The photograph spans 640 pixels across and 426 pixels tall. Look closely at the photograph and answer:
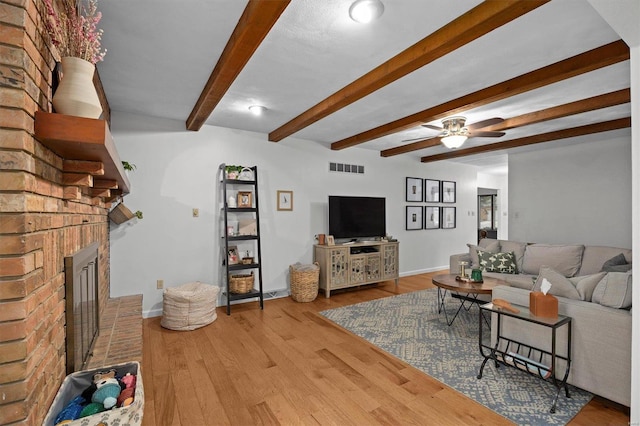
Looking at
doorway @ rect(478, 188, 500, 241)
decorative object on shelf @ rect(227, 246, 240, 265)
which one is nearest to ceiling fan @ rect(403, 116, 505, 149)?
decorative object on shelf @ rect(227, 246, 240, 265)

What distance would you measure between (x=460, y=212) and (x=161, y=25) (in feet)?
22.4

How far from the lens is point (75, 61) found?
1243 mm

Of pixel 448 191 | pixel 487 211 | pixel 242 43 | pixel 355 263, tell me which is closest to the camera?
pixel 242 43

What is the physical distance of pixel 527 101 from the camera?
3.34 meters

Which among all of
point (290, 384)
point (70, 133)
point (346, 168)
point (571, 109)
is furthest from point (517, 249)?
point (70, 133)

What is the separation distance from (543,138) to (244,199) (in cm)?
448

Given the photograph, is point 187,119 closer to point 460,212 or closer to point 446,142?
point 446,142

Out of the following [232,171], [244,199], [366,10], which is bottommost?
[244,199]

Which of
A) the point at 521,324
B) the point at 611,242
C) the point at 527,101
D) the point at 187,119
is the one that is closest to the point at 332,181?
the point at 187,119

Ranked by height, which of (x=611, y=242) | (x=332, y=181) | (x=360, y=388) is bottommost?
(x=360, y=388)

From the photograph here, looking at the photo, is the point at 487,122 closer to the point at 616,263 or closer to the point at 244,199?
the point at 616,263

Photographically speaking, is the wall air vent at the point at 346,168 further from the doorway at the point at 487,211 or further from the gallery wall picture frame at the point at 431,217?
the doorway at the point at 487,211

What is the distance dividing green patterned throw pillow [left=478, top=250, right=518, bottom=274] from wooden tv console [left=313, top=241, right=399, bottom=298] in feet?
4.61

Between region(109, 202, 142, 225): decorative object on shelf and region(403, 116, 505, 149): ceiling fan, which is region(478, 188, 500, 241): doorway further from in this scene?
region(109, 202, 142, 225): decorative object on shelf
